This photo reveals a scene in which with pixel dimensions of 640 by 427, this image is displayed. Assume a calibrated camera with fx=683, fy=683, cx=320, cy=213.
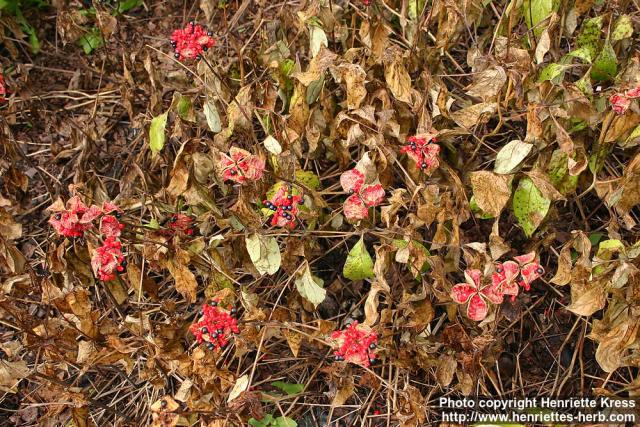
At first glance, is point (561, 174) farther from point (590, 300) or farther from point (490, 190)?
point (590, 300)

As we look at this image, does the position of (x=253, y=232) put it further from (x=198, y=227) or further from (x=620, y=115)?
(x=620, y=115)

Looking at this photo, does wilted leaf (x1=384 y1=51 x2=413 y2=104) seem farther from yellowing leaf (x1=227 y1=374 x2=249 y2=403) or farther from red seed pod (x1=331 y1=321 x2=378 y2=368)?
yellowing leaf (x1=227 y1=374 x2=249 y2=403)

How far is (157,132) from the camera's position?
236 cm

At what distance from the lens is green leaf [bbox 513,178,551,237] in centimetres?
198

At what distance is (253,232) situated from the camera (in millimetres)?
2027

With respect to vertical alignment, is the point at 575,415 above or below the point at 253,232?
below

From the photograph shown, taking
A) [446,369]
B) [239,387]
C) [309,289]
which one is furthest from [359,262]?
[239,387]

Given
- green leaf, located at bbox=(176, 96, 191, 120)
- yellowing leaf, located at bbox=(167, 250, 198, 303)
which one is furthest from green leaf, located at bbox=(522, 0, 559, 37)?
yellowing leaf, located at bbox=(167, 250, 198, 303)

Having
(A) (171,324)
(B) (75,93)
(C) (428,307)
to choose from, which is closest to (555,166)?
(C) (428,307)

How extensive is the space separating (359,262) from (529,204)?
0.53 metres

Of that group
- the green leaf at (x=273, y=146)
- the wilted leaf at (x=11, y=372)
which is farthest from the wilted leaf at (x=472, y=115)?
the wilted leaf at (x=11, y=372)

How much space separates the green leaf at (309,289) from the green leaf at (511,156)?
63cm

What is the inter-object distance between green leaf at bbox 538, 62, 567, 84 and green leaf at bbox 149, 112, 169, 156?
125 cm

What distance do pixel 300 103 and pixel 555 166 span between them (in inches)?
33.1
